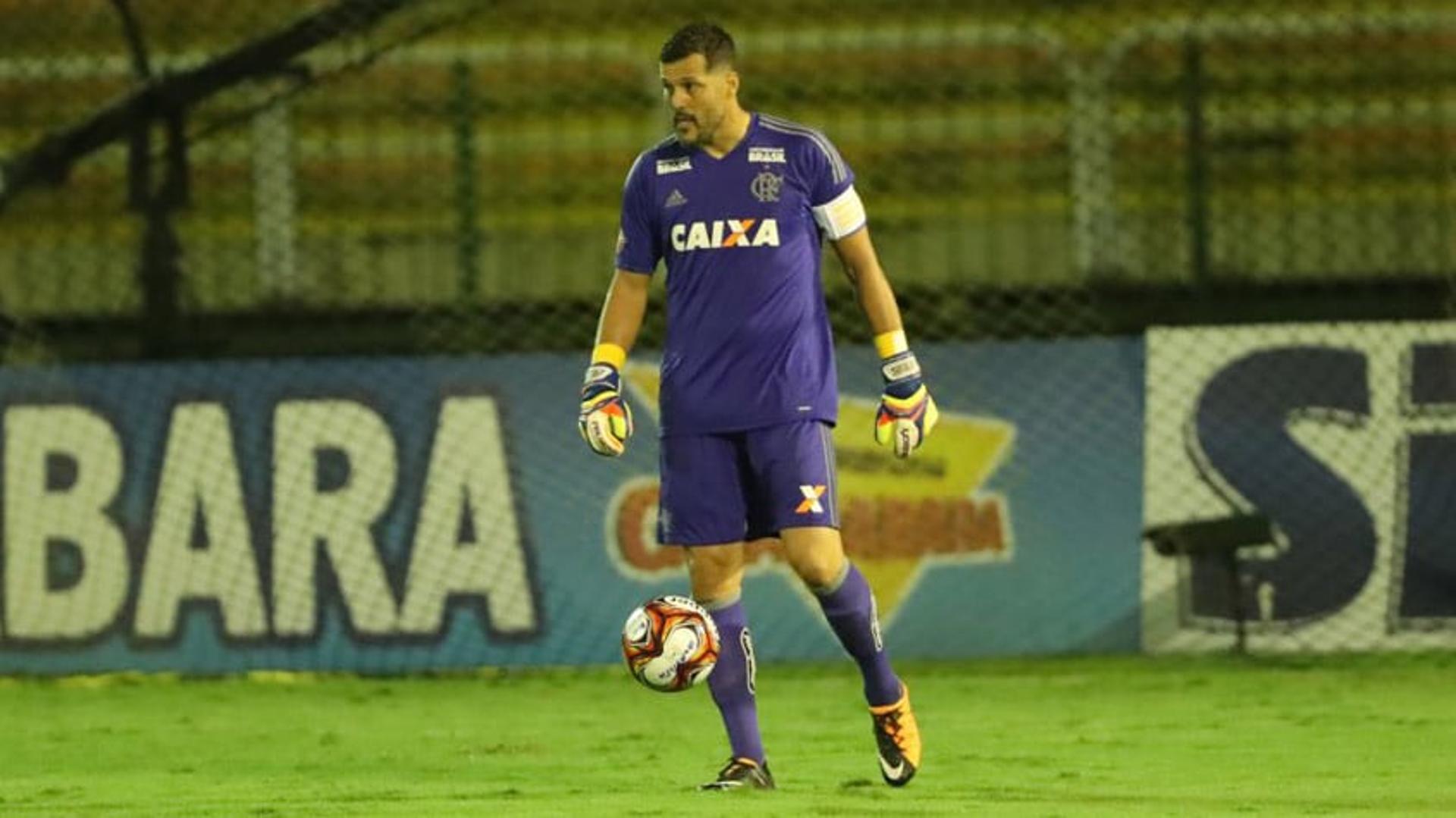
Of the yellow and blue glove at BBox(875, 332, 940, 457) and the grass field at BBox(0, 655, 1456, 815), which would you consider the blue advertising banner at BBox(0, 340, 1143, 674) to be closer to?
the grass field at BBox(0, 655, 1456, 815)

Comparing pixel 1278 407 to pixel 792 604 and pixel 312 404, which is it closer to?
pixel 792 604

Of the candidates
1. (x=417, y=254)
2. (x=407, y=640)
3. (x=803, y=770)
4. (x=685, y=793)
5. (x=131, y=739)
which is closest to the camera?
(x=685, y=793)

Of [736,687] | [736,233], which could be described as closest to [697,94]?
[736,233]

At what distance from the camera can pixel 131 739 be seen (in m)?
9.01

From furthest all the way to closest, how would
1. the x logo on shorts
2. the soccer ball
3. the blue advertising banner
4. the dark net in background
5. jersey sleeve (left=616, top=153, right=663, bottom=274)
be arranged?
1. the dark net in background
2. the blue advertising banner
3. jersey sleeve (left=616, top=153, right=663, bottom=274)
4. the x logo on shorts
5. the soccer ball

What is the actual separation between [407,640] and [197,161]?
245 cm

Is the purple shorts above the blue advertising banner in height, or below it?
above

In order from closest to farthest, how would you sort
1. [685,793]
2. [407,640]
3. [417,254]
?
[685,793] → [407,640] → [417,254]

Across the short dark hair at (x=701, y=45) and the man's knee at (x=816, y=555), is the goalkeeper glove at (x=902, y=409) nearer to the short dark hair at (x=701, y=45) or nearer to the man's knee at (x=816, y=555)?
the man's knee at (x=816, y=555)

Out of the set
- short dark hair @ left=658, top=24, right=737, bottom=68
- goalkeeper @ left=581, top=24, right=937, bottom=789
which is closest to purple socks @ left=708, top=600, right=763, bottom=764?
goalkeeper @ left=581, top=24, right=937, bottom=789

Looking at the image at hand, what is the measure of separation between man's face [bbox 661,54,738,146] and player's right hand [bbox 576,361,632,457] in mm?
621

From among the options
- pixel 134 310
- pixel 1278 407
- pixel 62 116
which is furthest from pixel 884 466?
pixel 62 116

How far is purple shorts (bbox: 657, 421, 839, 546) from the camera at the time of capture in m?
6.76

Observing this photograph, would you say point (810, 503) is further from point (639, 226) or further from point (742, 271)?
point (639, 226)
